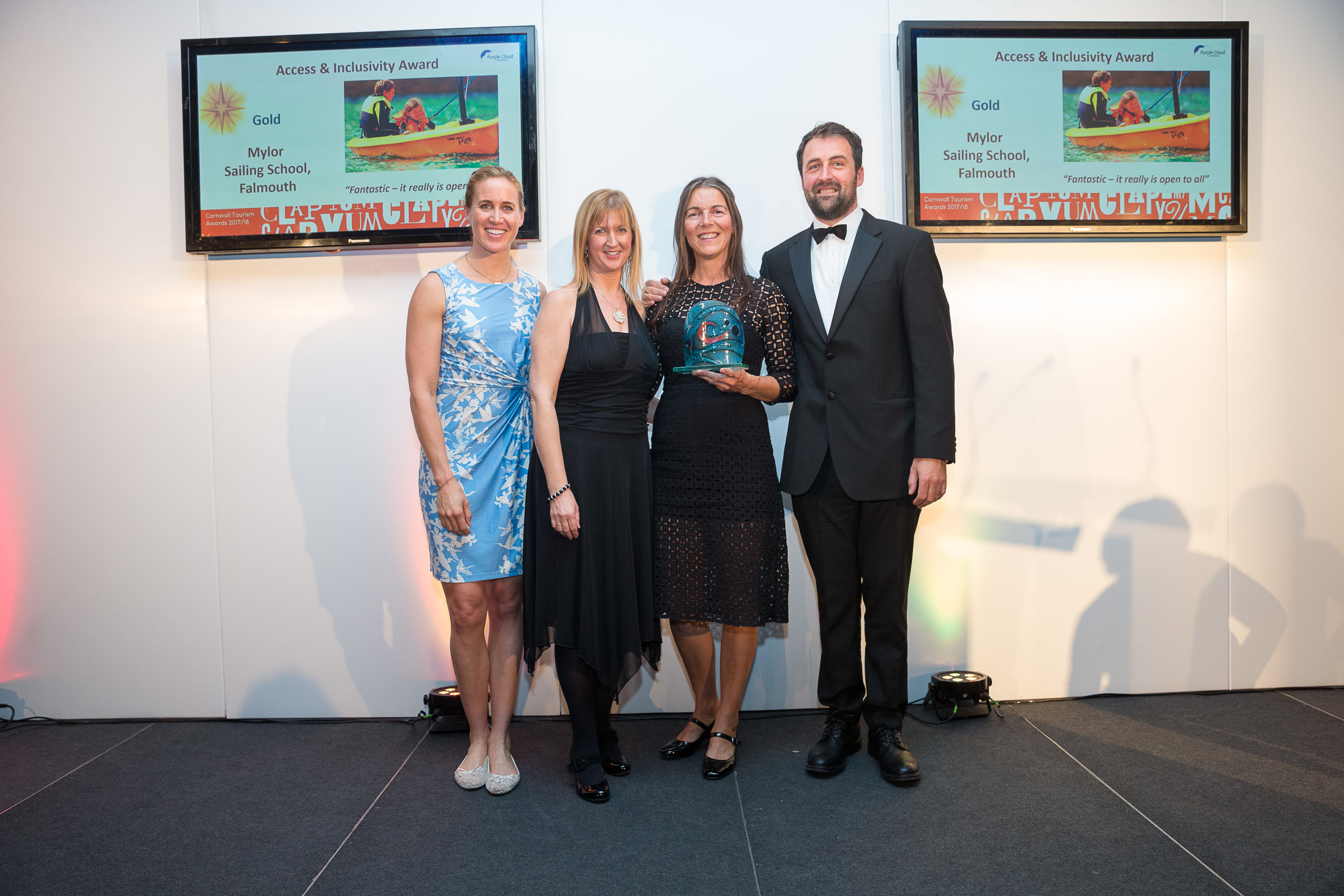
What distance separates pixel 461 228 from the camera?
289 cm

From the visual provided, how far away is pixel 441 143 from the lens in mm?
2881

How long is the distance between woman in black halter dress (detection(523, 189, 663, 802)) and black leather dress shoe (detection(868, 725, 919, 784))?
29.5 inches

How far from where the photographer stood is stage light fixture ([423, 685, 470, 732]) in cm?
277

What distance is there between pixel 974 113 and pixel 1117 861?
2.34 meters

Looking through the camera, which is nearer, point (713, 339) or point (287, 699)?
point (713, 339)

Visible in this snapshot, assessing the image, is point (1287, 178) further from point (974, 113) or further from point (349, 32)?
point (349, 32)

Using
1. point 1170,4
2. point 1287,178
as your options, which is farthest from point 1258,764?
point 1170,4

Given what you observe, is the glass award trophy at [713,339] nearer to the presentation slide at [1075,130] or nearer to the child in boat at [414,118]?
the presentation slide at [1075,130]

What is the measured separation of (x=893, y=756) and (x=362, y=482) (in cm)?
202

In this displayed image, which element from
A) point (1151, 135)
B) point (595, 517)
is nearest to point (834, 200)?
point (595, 517)

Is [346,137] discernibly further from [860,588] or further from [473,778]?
[860,588]

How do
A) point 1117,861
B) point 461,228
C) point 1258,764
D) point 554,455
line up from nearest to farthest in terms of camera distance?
point 1117,861 < point 554,455 < point 1258,764 < point 461,228

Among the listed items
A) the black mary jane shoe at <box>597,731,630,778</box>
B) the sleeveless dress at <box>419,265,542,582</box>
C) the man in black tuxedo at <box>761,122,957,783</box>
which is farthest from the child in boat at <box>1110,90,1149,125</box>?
the black mary jane shoe at <box>597,731,630,778</box>

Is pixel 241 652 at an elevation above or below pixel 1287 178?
below
